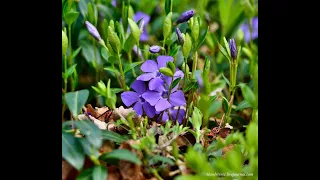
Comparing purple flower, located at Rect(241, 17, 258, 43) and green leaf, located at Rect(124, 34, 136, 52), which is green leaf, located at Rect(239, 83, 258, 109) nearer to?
green leaf, located at Rect(124, 34, 136, 52)

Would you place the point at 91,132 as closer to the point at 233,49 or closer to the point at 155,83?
the point at 155,83

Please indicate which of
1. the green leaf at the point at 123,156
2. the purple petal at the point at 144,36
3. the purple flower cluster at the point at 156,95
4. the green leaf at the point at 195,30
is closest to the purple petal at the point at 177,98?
the purple flower cluster at the point at 156,95

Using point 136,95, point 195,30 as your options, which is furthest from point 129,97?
point 195,30

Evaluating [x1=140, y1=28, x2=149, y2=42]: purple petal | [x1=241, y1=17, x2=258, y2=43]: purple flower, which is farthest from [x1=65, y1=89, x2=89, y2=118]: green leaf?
[x1=241, y1=17, x2=258, y2=43]: purple flower

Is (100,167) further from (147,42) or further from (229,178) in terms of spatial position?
(147,42)

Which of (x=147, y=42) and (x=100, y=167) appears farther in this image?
(x=147, y=42)
